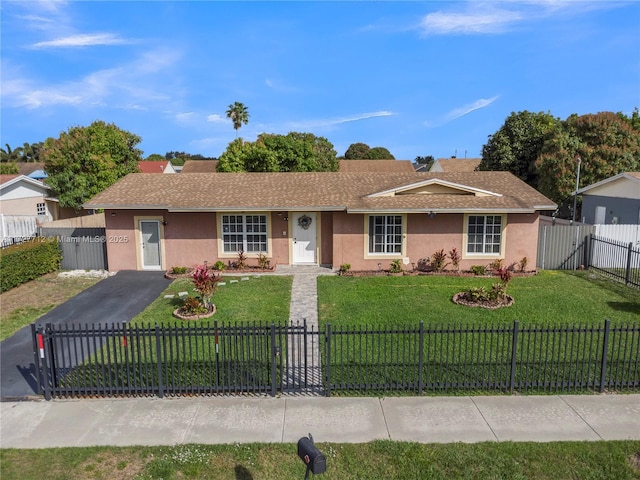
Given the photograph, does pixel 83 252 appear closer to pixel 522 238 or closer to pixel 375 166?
pixel 522 238

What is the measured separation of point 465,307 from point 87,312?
1193cm

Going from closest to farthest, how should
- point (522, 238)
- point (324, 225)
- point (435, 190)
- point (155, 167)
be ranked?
Answer: point (522, 238), point (435, 190), point (324, 225), point (155, 167)

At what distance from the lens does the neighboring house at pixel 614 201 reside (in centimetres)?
2327

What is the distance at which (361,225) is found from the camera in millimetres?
19250

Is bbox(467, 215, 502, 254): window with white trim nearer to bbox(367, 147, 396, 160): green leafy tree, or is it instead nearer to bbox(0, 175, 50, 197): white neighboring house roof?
bbox(0, 175, 50, 197): white neighboring house roof

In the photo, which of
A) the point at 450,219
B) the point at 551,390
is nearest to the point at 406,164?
the point at 450,219

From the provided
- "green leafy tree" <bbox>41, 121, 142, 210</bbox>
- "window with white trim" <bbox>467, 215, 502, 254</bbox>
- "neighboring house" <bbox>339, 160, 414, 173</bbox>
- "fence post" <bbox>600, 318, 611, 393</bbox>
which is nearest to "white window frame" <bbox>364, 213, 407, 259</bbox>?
"window with white trim" <bbox>467, 215, 502, 254</bbox>

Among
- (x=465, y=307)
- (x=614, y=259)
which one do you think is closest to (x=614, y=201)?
(x=614, y=259)

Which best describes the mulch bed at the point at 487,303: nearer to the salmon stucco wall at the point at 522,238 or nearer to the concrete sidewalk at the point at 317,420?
the salmon stucco wall at the point at 522,238

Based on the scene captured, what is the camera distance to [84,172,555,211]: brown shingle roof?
18891mm

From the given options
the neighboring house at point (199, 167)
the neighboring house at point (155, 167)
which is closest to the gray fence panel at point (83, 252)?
the neighboring house at point (155, 167)

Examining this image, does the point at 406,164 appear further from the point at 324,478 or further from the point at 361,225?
the point at 324,478

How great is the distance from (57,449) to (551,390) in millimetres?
9069

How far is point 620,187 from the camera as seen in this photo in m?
24.5
